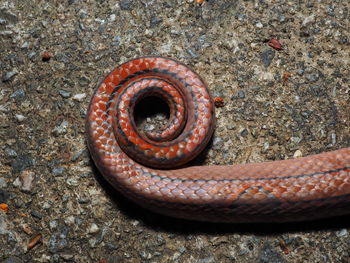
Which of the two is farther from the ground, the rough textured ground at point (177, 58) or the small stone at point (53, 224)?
the rough textured ground at point (177, 58)

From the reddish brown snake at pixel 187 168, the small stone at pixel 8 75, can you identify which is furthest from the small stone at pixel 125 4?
the small stone at pixel 8 75

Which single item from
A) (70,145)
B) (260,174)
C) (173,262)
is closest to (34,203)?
(70,145)

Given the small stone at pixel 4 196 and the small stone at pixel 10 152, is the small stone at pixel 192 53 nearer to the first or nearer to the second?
the small stone at pixel 10 152

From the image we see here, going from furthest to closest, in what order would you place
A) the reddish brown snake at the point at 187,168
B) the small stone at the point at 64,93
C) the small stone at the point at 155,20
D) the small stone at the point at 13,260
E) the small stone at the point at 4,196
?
the small stone at the point at 155,20 < the small stone at the point at 64,93 < the small stone at the point at 4,196 < the small stone at the point at 13,260 < the reddish brown snake at the point at 187,168

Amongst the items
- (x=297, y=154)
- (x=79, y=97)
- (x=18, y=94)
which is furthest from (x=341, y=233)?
(x=18, y=94)

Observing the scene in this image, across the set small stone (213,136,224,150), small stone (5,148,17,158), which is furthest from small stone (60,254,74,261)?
small stone (213,136,224,150)

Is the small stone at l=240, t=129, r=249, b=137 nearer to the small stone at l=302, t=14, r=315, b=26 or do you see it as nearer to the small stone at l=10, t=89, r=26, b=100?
the small stone at l=302, t=14, r=315, b=26

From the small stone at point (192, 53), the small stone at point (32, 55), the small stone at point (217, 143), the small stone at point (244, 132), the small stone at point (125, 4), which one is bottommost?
the small stone at point (217, 143)

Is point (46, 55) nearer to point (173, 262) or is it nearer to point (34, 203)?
point (34, 203)

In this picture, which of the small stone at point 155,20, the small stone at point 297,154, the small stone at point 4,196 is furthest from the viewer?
the small stone at point 155,20

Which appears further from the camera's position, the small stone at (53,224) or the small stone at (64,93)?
the small stone at (64,93)
